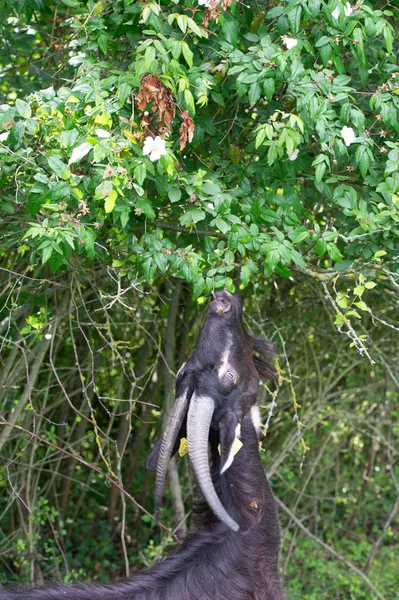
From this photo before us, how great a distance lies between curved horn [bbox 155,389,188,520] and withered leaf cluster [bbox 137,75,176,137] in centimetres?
107

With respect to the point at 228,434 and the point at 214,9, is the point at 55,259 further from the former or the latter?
the point at 214,9

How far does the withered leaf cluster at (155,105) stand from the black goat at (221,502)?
746mm

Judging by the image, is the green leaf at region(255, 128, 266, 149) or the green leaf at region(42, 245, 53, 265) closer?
the green leaf at region(42, 245, 53, 265)

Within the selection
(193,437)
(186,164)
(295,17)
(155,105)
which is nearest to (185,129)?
(155,105)

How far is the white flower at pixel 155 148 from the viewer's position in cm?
286

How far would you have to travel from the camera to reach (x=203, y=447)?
9.27 ft

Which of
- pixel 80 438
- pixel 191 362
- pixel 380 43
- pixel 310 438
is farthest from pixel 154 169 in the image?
pixel 310 438

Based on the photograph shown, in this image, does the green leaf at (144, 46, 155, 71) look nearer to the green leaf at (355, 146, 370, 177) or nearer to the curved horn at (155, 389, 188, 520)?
the green leaf at (355, 146, 370, 177)

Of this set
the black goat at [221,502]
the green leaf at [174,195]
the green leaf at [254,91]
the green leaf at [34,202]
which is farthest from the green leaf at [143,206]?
the green leaf at [254,91]

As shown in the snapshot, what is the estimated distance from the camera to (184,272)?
3.19 m

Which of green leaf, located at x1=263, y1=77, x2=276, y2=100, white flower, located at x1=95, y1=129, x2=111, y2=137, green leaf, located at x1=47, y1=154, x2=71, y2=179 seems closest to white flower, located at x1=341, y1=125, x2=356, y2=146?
green leaf, located at x1=263, y1=77, x2=276, y2=100

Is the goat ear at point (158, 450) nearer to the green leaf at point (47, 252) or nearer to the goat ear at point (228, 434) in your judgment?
the goat ear at point (228, 434)

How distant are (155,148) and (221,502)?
1435 mm

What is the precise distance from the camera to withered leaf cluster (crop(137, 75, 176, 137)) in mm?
2934
